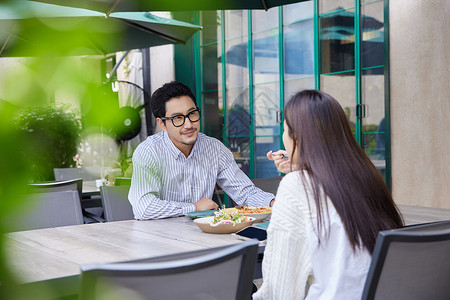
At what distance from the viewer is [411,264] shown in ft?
4.90

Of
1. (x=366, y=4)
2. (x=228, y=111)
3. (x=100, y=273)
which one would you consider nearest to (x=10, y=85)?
(x=100, y=273)

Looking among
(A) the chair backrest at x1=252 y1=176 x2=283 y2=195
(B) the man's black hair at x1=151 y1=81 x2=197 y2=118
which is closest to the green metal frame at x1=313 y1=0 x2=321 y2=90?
(A) the chair backrest at x1=252 y1=176 x2=283 y2=195

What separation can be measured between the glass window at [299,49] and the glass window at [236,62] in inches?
31.2

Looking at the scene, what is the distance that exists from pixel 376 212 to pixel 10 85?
1.45m

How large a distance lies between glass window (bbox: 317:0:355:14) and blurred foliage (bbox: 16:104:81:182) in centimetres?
554

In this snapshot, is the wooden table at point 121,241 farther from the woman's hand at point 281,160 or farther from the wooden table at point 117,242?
the woman's hand at point 281,160

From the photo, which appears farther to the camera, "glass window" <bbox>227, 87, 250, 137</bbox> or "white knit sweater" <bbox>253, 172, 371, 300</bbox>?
"glass window" <bbox>227, 87, 250, 137</bbox>

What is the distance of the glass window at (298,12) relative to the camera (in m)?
6.07

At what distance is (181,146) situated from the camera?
127 inches

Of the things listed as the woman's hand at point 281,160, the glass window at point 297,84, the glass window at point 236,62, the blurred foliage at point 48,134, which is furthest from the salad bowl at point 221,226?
the glass window at point 236,62

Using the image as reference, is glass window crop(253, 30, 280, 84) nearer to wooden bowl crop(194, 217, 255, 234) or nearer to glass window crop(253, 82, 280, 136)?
glass window crop(253, 82, 280, 136)

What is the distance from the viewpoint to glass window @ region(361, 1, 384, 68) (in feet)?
17.4

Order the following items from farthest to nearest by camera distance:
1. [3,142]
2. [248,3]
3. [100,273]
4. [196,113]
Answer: [248,3] → [196,113] → [100,273] → [3,142]

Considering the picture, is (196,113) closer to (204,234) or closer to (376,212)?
(204,234)
